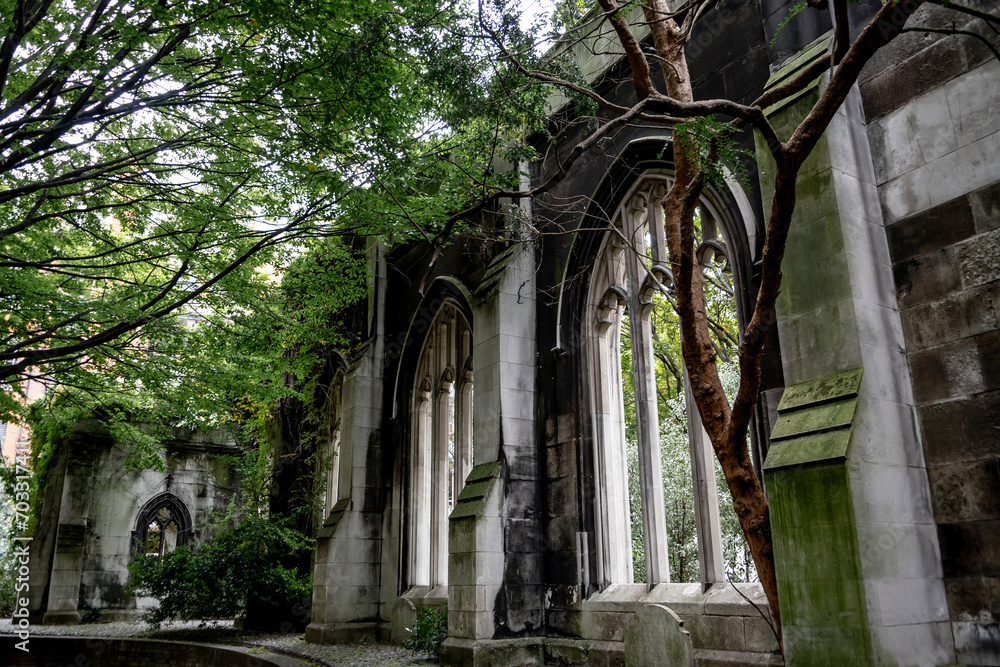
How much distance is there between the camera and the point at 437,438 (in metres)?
12.0

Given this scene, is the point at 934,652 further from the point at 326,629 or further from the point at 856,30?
the point at 326,629

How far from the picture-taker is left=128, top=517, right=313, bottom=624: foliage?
41.4 feet

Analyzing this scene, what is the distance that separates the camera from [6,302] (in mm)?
7922

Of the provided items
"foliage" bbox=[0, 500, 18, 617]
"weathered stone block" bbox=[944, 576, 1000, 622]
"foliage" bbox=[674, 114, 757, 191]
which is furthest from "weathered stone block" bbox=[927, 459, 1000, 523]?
"foliage" bbox=[0, 500, 18, 617]

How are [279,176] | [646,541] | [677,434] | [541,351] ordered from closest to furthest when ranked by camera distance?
[646,541] → [279,176] → [541,351] → [677,434]

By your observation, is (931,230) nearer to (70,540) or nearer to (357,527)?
(357,527)

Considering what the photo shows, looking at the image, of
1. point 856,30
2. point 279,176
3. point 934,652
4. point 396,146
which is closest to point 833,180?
point 856,30

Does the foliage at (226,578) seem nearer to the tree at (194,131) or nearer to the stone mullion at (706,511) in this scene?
the tree at (194,131)

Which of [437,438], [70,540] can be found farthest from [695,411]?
[70,540]

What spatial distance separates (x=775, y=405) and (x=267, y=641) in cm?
924

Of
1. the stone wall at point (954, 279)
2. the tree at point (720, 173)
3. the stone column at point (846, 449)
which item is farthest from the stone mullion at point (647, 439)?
the stone wall at point (954, 279)

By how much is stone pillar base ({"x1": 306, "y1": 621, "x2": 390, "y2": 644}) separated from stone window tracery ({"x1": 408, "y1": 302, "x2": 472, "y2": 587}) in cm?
91

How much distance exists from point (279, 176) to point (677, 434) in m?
9.09

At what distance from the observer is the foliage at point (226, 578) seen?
12.6m
